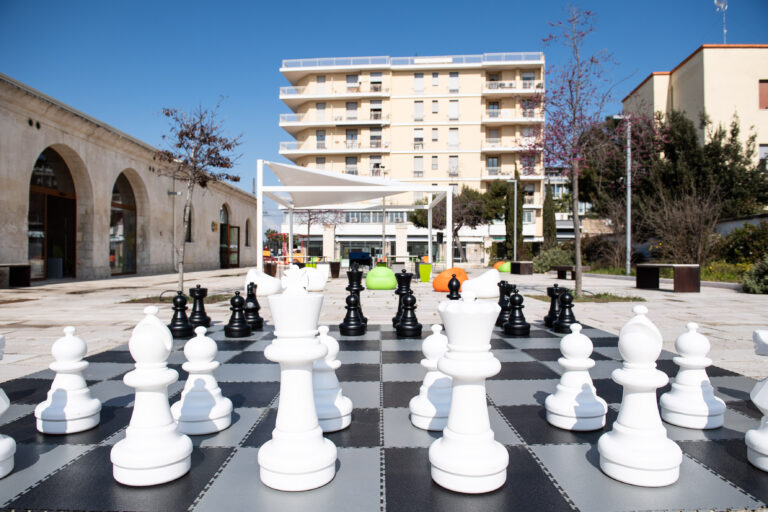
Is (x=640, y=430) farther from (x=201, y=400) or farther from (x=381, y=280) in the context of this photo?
(x=381, y=280)

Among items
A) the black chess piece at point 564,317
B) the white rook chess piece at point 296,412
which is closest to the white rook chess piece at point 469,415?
the white rook chess piece at point 296,412

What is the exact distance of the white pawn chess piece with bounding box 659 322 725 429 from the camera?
2014 millimetres

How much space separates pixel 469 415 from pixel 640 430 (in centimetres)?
63

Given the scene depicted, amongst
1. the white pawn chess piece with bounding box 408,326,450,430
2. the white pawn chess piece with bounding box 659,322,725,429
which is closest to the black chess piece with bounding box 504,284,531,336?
the white pawn chess piece with bounding box 659,322,725,429

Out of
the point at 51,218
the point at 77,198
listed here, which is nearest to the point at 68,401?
the point at 77,198

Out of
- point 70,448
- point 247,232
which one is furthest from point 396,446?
point 247,232

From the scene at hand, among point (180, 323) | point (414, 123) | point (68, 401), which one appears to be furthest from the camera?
point (414, 123)

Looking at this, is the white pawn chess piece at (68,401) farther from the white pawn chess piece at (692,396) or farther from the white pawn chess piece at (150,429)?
the white pawn chess piece at (692,396)

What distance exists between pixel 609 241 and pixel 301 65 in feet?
94.3

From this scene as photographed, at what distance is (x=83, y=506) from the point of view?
1373mm

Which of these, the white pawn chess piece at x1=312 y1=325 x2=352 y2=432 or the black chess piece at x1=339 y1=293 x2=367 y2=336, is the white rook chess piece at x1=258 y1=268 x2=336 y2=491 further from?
the black chess piece at x1=339 y1=293 x2=367 y2=336

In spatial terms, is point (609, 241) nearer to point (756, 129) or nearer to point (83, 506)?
point (756, 129)

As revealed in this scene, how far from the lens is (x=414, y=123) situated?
119 feet

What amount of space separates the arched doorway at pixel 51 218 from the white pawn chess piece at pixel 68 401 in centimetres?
1347
